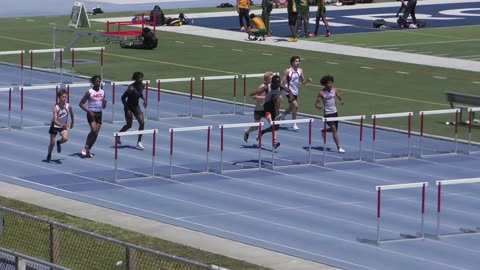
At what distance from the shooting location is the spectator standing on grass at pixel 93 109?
3047cm

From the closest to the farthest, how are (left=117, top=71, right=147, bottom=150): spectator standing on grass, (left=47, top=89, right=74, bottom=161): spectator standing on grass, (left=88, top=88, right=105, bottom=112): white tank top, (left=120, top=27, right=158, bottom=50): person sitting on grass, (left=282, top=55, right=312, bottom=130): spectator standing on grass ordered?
(left=47, top=89, right=74, bottom=161): spectator standing on grass, (left=88, top=88, right=105, bottom=112): white tank top, (left=117, top=71, right=147, bottom=150): spectator standing on grass, (left=282, top=55, right=312, bottom=130): spectator standing on grass, (left=120, top=27, right=158, bottom=50): person sitting on grass

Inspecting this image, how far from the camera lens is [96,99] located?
101 ft

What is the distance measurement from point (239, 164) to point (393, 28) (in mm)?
28733

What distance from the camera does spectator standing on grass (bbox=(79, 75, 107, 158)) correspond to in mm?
30469

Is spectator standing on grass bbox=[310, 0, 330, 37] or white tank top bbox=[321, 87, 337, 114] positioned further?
spectator standing on grass bbox=[310, 0, 330, 37]

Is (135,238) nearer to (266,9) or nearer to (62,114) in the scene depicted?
(62,114)

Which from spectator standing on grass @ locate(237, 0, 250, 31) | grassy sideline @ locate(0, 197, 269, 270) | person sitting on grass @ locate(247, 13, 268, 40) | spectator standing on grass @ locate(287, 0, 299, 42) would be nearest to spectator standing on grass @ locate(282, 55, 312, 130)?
grassy sideline @ locate(0, 197, 269, 270)

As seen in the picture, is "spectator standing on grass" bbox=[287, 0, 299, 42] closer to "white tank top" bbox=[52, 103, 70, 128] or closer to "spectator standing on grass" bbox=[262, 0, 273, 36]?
"spectator standing on grass" bbox=[262, 0, 273, 36]

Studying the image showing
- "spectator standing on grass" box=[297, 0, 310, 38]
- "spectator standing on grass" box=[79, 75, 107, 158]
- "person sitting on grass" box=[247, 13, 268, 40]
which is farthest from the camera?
"spectator standing on grass" box=[297, 0, 310, 38]

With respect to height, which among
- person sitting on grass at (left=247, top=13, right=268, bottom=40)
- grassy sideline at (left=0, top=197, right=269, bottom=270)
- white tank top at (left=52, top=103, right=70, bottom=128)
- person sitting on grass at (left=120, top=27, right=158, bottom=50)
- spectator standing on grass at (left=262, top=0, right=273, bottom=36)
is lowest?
grassy sideline at (left=0, top=197, right=269, bottom=270)

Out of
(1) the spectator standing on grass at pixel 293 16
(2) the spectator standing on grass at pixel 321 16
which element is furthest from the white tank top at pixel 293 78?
(2) the spectator standing on grass at pixel 321 16

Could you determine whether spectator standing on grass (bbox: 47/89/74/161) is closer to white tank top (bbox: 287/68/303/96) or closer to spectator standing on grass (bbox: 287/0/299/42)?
white tank top (bbox: 287/68/303/96)

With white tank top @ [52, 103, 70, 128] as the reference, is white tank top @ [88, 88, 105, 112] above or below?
above

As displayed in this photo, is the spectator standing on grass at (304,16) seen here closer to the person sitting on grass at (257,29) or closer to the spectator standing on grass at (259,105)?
the person sitting on grass at (257,29)
